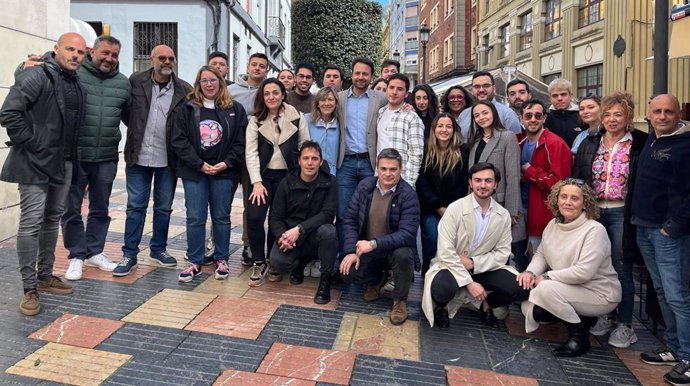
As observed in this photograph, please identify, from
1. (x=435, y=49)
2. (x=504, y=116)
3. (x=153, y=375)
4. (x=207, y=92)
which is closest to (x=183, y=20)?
(x=207, y=92)

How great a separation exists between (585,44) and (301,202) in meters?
15.0

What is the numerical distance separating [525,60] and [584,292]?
64.6 feet

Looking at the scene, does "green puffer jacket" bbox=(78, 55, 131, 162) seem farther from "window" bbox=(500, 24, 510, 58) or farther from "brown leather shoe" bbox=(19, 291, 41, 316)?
"window" bbox=(500, 24, 510, 58)

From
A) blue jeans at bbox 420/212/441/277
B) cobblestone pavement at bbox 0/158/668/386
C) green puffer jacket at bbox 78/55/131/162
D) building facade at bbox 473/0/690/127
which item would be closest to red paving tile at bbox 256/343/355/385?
cobblestone pavement at bbox 0/158/668/386

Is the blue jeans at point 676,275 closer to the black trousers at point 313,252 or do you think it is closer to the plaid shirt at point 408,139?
the plaid shirt at point 408,139

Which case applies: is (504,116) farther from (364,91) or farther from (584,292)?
(584,292)

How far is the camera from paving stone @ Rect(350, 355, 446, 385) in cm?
307

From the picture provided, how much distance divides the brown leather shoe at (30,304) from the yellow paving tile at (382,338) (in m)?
2.23

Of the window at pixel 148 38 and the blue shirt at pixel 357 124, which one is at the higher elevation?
the window at pixel 148 38

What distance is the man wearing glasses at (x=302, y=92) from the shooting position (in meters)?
5.50

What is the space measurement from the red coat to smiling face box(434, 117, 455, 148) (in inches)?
28.3

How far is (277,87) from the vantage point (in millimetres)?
4707

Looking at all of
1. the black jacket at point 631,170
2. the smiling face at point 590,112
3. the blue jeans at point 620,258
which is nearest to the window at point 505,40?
the smiling face at point 590,112

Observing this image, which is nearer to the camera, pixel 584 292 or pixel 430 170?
pixel 584 292
